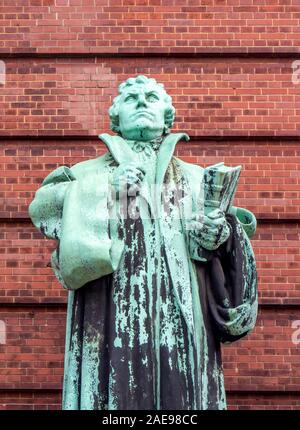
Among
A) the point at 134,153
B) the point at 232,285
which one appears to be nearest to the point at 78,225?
the point at 134,153

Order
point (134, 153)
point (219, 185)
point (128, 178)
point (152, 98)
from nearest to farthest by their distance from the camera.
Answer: point (219, 185) → point (128, 178) → point (134, 153) → point (152, 98)

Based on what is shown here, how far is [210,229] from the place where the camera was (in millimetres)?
10719

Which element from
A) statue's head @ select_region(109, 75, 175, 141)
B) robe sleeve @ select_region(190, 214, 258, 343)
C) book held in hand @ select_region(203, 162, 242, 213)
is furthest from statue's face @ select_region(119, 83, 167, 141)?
robe sleeve @ select_region(190, 214, 258, 343)

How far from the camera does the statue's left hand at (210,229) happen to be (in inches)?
422

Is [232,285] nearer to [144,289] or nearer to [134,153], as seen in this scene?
[144,289]

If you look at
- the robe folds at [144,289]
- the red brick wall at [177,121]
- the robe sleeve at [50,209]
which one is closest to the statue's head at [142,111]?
the robe folds at [144,289]

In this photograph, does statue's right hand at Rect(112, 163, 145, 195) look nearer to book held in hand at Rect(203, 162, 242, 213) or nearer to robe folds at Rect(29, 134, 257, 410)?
robe folds at Rect(29, 134, 257, 410)

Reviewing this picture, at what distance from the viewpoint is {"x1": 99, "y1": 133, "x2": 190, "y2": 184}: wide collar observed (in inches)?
433

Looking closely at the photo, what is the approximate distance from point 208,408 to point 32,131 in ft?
13.3

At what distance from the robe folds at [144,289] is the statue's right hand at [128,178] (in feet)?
0.19

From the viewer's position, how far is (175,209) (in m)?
10.9

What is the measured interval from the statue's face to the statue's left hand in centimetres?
65

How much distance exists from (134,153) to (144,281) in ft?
2.74

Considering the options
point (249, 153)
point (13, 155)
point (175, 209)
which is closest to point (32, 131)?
point (13, 155)
